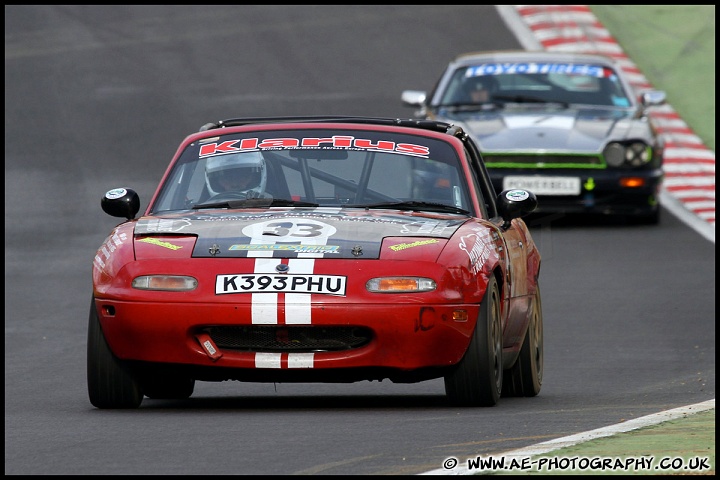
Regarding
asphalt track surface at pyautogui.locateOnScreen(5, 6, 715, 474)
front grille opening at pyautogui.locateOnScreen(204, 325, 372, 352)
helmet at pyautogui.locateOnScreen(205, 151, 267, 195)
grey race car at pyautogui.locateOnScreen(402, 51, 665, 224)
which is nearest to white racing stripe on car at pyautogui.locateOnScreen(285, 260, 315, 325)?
front grille opening at pyautogui.locateOnScreen(204, 325, 372, 352)

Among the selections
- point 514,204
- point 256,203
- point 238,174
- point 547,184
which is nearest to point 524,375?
point 514,204

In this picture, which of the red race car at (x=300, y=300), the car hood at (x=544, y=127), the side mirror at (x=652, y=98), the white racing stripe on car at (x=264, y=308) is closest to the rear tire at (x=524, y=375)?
the red race car at (x=300, y=300)

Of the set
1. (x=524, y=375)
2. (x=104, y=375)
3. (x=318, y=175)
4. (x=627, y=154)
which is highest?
(x=318, y=175)

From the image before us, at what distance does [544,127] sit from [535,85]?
1055 mm

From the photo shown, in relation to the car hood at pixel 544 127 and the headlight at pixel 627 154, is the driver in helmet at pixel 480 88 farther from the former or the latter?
the headlight at pixel 627 154

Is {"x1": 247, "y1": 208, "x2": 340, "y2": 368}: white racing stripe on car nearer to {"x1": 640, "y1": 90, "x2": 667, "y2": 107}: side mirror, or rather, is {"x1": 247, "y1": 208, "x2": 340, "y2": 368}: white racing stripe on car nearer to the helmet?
the helmet

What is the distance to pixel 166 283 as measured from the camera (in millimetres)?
7465

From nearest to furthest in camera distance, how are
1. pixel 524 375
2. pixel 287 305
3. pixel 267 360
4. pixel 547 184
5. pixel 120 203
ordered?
pixel 287 305 < pixel 267 360 < pixel 120 203 < pixel 524 375 < pixel 547 184

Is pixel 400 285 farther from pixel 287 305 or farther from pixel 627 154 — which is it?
pixel 627 154

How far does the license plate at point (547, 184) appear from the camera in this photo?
15727 mm

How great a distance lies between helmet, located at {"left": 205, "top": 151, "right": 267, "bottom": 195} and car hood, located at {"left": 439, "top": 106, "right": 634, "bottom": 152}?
730 cm

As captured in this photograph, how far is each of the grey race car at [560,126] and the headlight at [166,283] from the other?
8.38m

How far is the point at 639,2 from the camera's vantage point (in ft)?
Answer: 95.2

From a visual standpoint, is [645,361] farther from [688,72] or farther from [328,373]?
[688,72]
